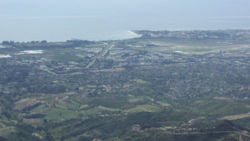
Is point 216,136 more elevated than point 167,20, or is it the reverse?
point 167,20

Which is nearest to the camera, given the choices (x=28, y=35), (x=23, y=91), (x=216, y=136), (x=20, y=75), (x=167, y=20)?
(x=216, y=136)

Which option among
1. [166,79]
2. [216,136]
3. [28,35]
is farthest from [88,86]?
[28,35]

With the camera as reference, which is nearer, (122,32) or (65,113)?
(65,113)

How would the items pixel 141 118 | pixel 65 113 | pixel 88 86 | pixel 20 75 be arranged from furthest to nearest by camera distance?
pixel 20 75, pixel 88 86, pixel 65 113, pixel 141 118

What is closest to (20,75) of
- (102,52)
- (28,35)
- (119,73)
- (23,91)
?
(23,91)

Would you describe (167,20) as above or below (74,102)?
above

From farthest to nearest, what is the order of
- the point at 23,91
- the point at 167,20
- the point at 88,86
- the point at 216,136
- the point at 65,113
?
the point at 167,20 → the point at 88,86 → the point at 23,91 → the point at 65,113 → the point at 216,136

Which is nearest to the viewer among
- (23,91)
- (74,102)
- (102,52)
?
(74,102)

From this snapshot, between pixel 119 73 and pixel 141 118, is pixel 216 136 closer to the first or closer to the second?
pixel 141 118

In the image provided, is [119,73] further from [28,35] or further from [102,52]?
[28,35]
